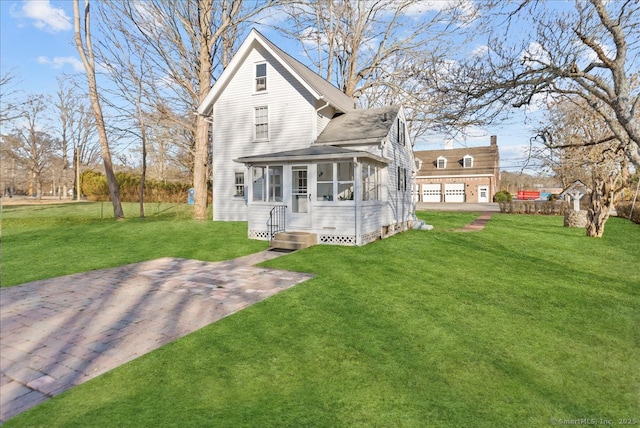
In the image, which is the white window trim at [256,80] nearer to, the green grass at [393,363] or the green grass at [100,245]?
the green grass at [100,245]

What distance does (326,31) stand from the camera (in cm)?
2716

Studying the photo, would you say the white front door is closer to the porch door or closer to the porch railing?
the porch door

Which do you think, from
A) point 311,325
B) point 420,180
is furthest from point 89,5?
point 420,180

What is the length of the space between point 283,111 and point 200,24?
8277mm

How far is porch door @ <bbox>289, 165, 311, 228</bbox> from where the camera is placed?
1283cm

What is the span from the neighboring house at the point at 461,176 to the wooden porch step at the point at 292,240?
37204mm

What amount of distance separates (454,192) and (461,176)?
2.37 meters

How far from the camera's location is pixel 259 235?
13586 millimetres

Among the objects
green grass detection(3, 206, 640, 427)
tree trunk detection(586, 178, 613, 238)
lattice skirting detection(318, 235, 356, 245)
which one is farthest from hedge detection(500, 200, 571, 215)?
green grass detection(3, 206, 640, 427)

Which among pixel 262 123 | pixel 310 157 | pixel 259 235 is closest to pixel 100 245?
pixel 259 235

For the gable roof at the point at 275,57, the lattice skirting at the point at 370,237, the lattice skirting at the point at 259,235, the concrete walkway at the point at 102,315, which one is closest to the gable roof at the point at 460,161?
the gable roof at the point at 275,57

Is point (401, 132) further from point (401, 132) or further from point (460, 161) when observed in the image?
point (460, 161)

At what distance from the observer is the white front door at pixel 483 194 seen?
44.8 metres

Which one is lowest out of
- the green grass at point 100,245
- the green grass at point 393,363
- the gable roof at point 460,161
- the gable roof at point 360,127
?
the green grass at point 393,363
